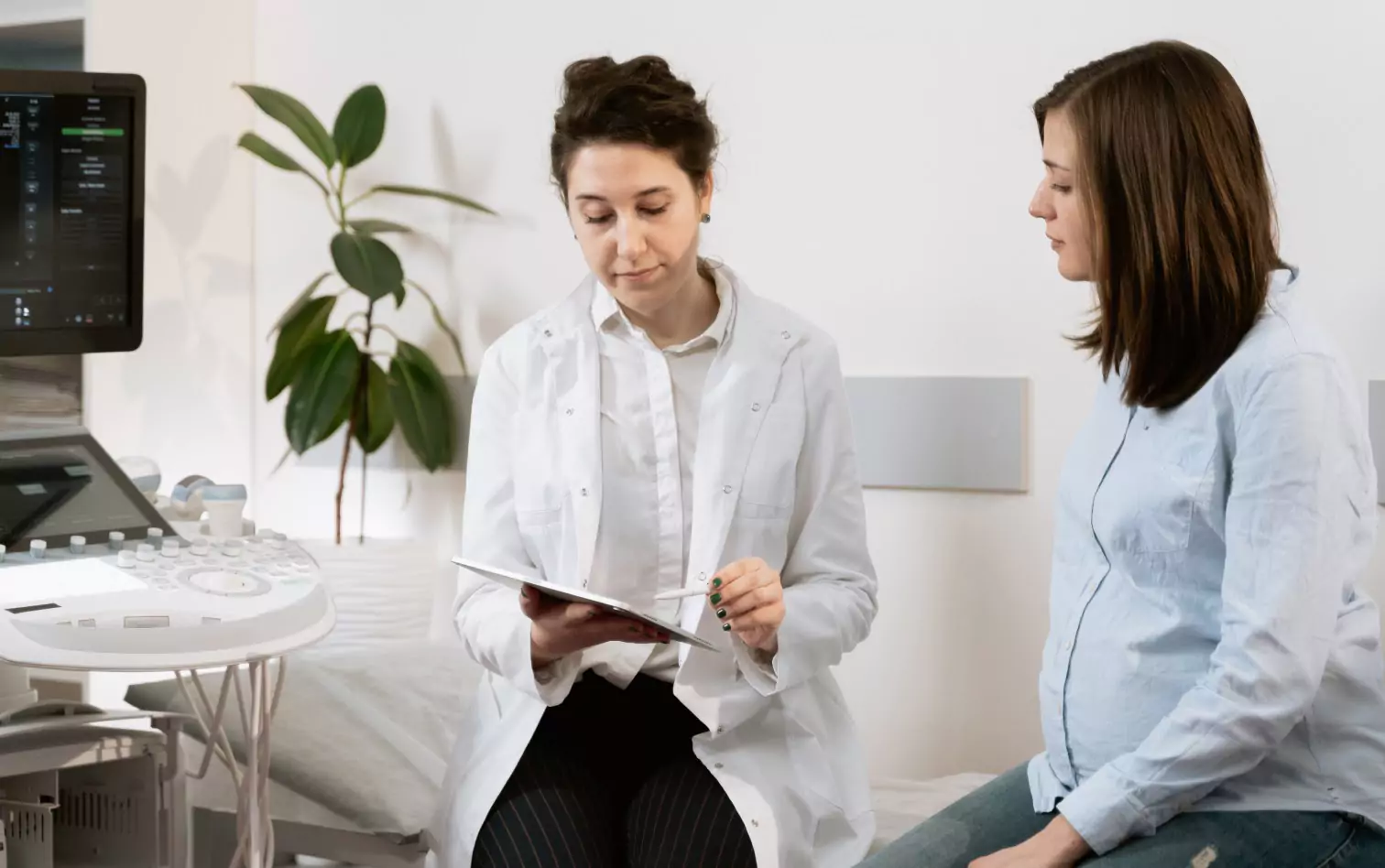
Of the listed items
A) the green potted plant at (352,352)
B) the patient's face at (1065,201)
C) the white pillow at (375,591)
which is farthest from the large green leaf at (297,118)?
the patient's face at (1065,201)

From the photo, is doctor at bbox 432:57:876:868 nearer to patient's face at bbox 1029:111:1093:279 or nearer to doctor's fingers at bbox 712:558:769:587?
doctor's fingers at bbox 712:558:769:587

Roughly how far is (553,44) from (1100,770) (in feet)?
6.52

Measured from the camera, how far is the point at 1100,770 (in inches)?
49.2

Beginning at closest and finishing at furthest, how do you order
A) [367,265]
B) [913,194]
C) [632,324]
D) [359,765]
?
[632,324]
[359,765]
[913,194]
[367,265]

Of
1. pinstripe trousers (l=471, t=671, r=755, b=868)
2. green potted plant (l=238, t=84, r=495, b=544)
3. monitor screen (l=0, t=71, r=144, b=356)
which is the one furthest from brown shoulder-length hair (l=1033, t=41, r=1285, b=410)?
green potted plant (l=238, t=84, r=495, b=544)

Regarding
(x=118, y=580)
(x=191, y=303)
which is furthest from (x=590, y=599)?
(x=191, y=303)

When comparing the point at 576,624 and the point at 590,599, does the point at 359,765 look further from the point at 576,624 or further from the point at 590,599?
the point at 590,599

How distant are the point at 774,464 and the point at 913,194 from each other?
0.95 m

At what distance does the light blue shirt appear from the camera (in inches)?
46.8

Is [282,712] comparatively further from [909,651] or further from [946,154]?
[946,154]

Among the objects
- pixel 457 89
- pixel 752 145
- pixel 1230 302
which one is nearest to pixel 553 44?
pixel 457 89

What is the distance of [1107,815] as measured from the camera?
4.01 feet

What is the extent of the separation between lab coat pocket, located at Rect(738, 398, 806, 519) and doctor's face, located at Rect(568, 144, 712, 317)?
0.64ft

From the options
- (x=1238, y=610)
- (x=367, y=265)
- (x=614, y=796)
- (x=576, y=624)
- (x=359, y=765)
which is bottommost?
(x=359, y=765)
